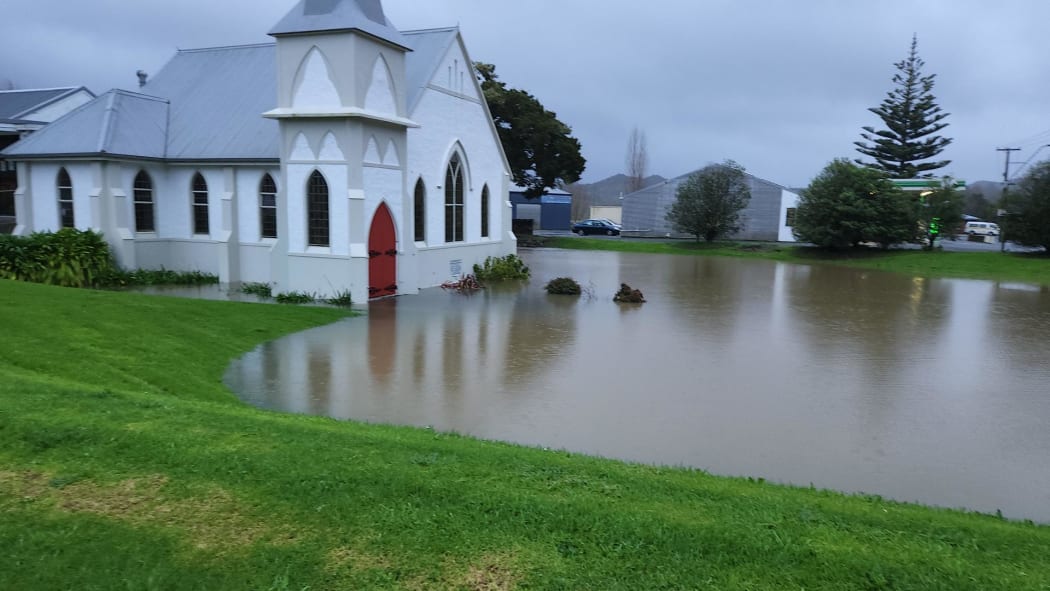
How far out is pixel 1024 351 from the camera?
47.7 ft

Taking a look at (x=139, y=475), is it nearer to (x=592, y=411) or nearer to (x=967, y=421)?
(x=592, y=411)

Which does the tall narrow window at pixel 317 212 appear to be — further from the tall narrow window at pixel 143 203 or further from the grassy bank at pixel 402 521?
the grassy bank at pixel 402 521

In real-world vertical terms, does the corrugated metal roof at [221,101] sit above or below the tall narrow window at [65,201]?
above

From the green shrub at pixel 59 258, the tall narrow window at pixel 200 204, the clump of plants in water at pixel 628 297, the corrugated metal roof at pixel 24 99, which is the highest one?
the corrugated metal roof at pixel 24 99

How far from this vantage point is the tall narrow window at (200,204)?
22.7 meters

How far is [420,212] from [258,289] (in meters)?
5.21

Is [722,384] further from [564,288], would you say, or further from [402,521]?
[564,288]

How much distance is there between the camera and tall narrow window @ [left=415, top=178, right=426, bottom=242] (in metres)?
22.0

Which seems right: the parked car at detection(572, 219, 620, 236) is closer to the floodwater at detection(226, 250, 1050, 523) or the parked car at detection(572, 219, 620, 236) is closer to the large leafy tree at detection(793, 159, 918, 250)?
the large leafy tree at detection(793, 159, 918, 250)

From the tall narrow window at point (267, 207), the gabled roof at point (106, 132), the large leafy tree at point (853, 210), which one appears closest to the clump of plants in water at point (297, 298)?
the tall narrow window at point (267, 207)

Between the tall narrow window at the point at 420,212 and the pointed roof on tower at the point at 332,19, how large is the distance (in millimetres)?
4462

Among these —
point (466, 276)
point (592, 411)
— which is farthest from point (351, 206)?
point (592, 411)

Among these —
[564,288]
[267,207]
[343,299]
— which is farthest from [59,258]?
[564,288]

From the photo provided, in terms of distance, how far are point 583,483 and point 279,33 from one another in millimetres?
16858
